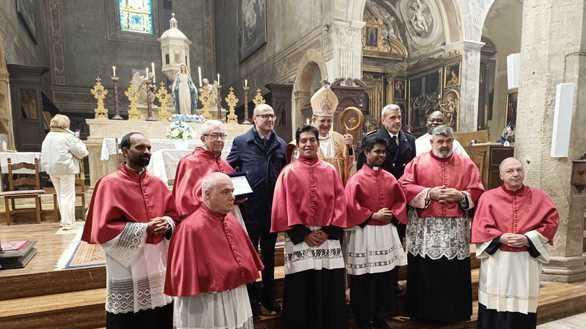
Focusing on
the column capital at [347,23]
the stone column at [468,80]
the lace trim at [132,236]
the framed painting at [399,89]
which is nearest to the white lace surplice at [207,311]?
the lace trim at [132,236]

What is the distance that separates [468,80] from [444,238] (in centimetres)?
919

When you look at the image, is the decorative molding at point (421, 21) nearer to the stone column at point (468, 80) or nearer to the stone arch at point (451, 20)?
the stone arch at point (451, 20)

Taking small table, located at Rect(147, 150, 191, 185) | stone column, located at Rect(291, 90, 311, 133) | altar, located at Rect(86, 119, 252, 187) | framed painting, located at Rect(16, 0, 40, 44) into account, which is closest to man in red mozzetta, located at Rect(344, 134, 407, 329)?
small table, located at Rect(147, 150, 191, 185)

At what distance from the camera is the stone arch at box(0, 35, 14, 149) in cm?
843

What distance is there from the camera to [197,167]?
2635 millimetres

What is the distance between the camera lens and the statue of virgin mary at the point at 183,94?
25.6 feet

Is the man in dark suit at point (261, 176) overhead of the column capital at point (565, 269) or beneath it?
overhead

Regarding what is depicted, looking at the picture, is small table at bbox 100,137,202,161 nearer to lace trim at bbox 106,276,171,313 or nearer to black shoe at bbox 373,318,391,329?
lace trim at bbox 106,276,171,313

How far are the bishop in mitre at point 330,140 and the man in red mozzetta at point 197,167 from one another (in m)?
0.86

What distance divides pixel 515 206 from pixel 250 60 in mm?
14368

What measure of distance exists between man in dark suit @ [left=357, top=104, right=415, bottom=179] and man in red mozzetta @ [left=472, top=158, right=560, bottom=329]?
0.80 meters

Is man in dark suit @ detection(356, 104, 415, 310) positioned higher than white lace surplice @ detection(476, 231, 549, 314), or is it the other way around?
man in dark suit @ detection(356, 104, 415, 310)

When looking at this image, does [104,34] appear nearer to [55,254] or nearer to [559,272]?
[55,254]

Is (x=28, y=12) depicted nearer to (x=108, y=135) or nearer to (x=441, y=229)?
(x=108, y=135)
